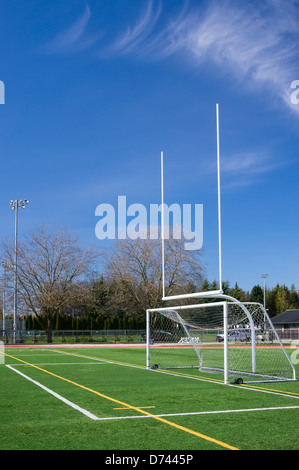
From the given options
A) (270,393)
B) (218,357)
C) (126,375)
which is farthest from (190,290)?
(270,393)

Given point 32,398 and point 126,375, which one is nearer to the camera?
point 32,398

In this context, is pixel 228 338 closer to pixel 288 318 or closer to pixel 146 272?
pixel 146 272

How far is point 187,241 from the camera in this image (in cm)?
4944

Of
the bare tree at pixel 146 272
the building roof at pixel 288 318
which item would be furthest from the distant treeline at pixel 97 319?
the building roof at pixel 288 318

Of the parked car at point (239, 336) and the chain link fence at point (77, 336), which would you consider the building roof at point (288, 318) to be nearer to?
the chain link fence at point (77, 336)

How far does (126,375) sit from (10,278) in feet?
117

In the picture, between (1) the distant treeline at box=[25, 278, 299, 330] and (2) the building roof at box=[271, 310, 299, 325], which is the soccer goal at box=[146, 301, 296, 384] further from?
(2) the building roof at box=[271, 310, 299, 325]

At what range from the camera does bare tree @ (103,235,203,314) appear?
1908 inches

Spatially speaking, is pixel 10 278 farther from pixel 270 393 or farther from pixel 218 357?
pixel 270 393

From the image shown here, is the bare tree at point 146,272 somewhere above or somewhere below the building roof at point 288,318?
above

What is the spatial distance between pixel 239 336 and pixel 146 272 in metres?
30.1

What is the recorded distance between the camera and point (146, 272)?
50344mm

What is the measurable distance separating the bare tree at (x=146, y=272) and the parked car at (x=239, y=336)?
26934 mm

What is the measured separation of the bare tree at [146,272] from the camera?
159 feet
